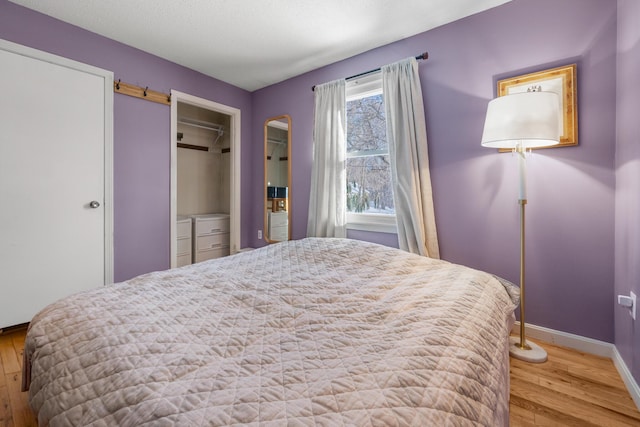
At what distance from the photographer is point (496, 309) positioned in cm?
133

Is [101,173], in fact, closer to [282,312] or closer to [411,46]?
[282,312]

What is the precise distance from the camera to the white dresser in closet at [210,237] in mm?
3781

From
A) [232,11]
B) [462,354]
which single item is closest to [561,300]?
[462,354]

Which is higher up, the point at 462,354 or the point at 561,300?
the point at 462,354

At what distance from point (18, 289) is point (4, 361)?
1.96ft

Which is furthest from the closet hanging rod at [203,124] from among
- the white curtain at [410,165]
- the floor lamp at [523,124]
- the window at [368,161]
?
the floor lamp at [523,124]

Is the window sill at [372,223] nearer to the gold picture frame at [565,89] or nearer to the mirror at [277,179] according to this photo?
the mirror at [277,179]

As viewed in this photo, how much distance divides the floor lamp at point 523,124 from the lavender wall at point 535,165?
24cm

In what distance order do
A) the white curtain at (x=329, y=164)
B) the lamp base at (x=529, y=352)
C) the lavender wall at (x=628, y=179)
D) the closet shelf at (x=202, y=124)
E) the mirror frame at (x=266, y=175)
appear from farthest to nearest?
the closet shelf at (x=202, y=124), the mirror frame at (x=266, y=175), the white curtain at (x=329, y=164), the lamp base at (x=529, y=352), the lavender wall at (x=628, y=179)

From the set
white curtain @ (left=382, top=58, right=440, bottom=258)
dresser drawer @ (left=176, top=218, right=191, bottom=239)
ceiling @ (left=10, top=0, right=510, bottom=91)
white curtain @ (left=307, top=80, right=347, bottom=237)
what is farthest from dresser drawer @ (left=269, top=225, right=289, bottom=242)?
ceiling @ (left=10, top=0, right=510, bottom=91)

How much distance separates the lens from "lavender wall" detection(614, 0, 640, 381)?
1.46m

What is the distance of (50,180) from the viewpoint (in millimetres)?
2299

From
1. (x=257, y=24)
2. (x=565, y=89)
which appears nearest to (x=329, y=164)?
(x=257, y=24)

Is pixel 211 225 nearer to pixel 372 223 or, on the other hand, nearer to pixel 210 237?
pixel 210 237
